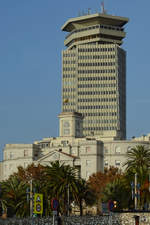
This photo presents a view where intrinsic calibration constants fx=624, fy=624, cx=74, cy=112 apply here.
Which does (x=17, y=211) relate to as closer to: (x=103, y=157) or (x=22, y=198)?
(x=22, y=198)

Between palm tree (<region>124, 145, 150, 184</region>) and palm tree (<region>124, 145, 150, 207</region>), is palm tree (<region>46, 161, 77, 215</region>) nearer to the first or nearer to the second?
palm tree (<region>124, 145, 150, 207</region>)

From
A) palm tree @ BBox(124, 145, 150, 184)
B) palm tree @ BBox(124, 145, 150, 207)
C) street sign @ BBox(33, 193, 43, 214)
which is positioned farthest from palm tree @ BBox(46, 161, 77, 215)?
street sign @ BBox(33, 193, 43, 214)

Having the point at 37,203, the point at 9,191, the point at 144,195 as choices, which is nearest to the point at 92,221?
the point at 37,203

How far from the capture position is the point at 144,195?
10694 centimetres

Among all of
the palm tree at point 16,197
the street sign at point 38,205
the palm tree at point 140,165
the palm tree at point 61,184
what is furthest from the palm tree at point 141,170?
the street sign at point 38,205

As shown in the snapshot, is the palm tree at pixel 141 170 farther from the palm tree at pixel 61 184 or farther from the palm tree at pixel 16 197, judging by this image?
the palm tree at pixel 16 197

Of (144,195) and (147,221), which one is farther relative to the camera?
(144,195)

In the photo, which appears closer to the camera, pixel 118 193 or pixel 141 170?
pixel 141 170

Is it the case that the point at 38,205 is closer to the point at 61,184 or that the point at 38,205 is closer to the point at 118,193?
the point at 61,184

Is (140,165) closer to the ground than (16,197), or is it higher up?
higher up

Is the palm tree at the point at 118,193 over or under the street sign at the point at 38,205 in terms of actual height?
over

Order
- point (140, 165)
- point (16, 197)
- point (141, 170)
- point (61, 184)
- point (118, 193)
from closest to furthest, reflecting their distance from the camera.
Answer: point (61, 184) < point (141, 170) < point (16, 197) < point (140, 165) < point (118, 193)

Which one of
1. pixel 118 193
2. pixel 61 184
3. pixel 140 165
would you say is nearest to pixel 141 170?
pixel 140 165

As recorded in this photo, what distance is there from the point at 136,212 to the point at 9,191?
40384 millimetres
